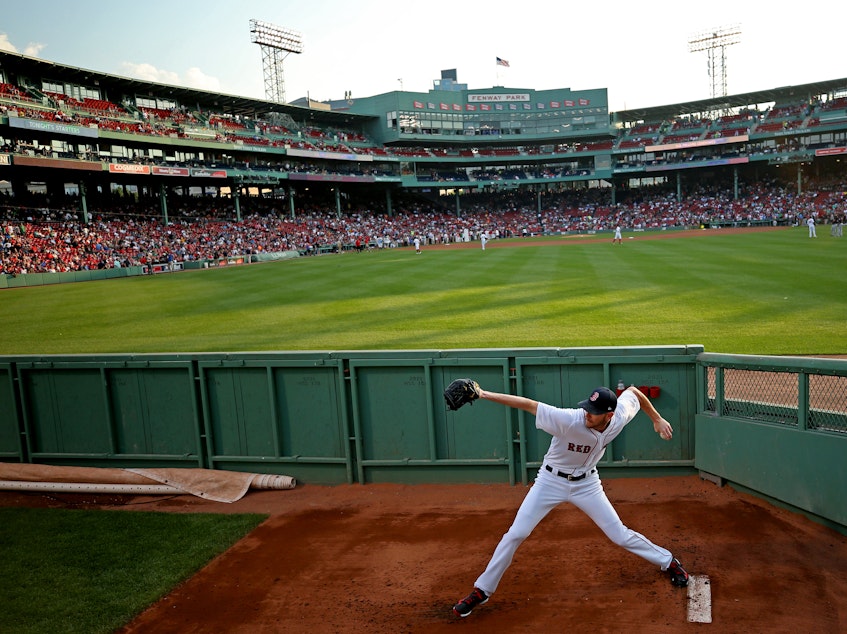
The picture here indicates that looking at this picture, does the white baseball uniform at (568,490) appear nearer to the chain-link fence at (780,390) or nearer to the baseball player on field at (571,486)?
the baseball player on field at (571,486)

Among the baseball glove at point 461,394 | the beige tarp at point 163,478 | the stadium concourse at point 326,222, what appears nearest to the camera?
the baseball glove at point 461,394

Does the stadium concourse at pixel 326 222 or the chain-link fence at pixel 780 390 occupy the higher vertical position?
the stadium concourse at pixel 326 222

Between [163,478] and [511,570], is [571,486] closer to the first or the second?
[511,570]

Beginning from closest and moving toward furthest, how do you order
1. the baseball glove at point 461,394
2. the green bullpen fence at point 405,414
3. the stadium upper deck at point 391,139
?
the baseball glove at point 461,394, the green bullpen fence at point 405,414, the stadium upper deck at point 391,139

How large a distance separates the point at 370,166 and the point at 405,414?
236 ft

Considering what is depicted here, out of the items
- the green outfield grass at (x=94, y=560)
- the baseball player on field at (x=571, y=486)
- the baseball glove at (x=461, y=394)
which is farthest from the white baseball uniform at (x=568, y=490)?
the green outfield grass at (x=94, y=560)

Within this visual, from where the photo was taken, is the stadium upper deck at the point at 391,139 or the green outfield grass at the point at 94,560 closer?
the green outfield grass at the point at 94,560

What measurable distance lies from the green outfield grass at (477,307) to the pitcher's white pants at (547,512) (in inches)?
304

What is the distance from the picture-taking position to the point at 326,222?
64.7m

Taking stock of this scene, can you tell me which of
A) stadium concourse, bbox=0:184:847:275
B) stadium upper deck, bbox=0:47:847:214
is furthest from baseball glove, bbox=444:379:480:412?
stadium upper deck, bbox=0:47:847:214

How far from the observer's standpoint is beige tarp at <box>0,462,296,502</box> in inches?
335

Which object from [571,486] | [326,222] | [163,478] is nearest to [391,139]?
[326,222]

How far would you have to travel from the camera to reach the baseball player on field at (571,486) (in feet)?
17.0

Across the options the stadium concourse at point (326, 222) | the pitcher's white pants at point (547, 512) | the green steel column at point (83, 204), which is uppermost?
the green steel column at point (83, 204)
